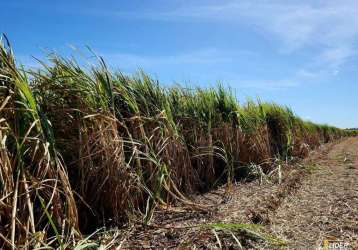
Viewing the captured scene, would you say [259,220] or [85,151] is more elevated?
[85,151]

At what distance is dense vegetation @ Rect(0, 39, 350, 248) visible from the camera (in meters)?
2.50

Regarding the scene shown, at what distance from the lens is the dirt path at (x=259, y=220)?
2830 mm

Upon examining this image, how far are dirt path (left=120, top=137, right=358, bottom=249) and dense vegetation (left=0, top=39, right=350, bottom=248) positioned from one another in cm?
26

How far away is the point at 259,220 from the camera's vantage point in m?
3.44

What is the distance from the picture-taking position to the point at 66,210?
8.85 feet

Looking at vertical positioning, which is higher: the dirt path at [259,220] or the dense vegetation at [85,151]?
the dense vegetation at [85,151]

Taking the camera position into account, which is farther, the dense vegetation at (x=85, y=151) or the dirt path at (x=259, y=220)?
the dirt path at (x=259, y=220)

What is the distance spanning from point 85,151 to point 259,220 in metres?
1.49

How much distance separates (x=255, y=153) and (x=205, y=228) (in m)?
3.85

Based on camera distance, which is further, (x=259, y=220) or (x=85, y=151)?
(x=259, y=220)

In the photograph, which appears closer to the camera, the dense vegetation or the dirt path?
the dense vegetation

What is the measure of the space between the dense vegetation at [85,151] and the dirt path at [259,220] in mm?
259

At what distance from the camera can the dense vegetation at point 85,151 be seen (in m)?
2.50

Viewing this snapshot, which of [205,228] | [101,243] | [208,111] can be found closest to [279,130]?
[208,111]
